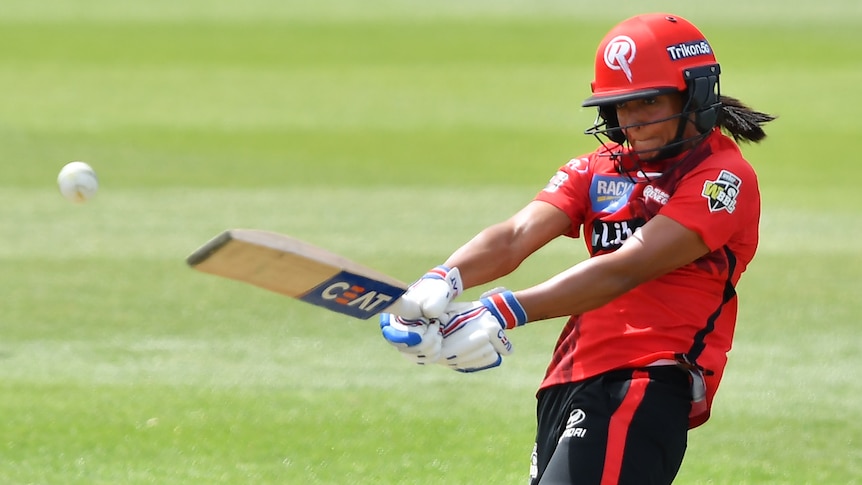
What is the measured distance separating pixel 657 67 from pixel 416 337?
1.19 meters

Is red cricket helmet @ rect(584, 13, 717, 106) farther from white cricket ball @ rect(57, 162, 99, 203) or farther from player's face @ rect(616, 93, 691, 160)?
white cricket ball @ rect(57, 162, 99, 203)

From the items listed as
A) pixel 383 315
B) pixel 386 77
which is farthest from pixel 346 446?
pixel 386 77

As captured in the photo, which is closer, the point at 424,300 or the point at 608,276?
the point at 424,300

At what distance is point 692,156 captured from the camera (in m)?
4.37

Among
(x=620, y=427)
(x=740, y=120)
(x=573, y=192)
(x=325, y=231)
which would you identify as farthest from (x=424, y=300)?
(x=325, y=231)

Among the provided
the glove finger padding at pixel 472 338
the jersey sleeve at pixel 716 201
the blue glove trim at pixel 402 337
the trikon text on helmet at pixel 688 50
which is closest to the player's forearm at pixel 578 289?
the glove finger padding at pixel 472 338

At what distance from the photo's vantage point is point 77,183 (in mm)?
9453

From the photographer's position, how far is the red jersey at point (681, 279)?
167 inches

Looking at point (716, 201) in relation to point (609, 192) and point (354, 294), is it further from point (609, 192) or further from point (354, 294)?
point (354, 294)

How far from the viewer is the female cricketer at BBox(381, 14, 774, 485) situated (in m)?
4.08

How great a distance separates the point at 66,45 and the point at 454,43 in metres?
7.32

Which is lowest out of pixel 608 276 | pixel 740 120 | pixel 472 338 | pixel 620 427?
pixel 620 427

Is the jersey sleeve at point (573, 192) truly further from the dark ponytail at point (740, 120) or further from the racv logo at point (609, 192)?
the dark ponytail at point (740, 120)

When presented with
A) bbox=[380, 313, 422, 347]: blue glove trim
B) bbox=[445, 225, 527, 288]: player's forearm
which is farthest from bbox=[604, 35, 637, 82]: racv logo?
bbox=[380, 313, 422, 347]: blue glove trim
